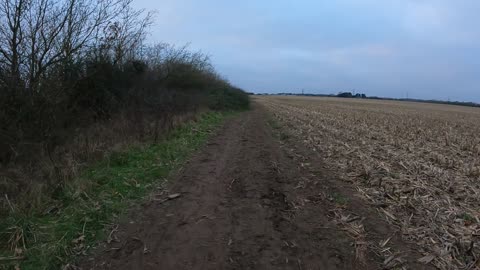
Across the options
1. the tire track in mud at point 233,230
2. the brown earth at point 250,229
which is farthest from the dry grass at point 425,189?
the tire track in mud at point 233,230

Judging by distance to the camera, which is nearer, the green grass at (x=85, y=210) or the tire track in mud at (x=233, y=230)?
the tire track in mud at (x=233, y=230)

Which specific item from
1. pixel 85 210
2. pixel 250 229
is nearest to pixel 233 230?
pixel 250 229

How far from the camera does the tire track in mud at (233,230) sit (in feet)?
15.3

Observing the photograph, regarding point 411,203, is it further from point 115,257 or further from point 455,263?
point 115,257

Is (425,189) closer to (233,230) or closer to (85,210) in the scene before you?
(233,230)

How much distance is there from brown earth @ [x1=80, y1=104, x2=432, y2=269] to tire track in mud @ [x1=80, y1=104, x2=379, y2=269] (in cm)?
1

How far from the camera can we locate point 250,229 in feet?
18.6

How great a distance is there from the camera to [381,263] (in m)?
4.70

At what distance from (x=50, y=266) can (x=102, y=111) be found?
11514 millimetres

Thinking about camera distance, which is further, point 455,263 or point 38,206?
point 38,206

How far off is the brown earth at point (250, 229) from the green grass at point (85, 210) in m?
0.33

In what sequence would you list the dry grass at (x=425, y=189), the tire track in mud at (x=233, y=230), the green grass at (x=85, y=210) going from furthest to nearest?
the dry grass at (x=425, y=189) < the green grass at (x=85, y=210) < the tire track in mud at (x=233, y=230)

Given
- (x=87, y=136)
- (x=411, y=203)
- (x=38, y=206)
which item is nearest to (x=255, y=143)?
(x=87, y=136)

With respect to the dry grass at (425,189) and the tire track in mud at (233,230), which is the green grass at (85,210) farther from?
the dry grass at (425,189)
